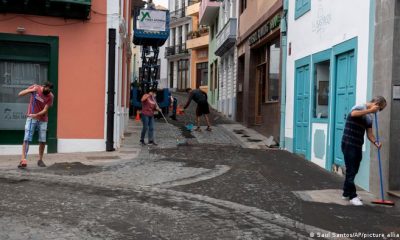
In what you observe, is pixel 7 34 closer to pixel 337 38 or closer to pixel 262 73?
pixel 337 38

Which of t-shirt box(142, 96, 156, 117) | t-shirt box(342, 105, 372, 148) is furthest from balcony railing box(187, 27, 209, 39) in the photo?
t-shirt box(342, 105, 372, 148)

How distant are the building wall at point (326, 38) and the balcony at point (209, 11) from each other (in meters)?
16.8

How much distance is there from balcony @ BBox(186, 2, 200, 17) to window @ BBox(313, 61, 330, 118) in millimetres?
33102

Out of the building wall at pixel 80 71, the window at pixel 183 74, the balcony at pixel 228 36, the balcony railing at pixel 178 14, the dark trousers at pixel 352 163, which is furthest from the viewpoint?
the balcony railing at pixel 178 14

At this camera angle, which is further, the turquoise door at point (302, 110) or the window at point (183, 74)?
the window at point (183, 74)

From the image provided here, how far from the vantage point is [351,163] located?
7715 millimetres

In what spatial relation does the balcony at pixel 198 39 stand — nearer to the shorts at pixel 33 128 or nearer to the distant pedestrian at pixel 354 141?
the shorts at pixel 33 128

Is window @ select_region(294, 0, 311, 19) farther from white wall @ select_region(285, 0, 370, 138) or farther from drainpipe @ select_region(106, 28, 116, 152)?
drainpipe @ select_region(106, 28, 116, 152)

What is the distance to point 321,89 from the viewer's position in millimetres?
11570

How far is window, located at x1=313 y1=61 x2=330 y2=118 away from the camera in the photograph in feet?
37.4

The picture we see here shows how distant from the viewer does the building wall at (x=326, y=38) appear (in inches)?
349

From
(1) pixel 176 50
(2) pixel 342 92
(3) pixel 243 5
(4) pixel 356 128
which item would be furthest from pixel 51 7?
(1) pixel 176 50

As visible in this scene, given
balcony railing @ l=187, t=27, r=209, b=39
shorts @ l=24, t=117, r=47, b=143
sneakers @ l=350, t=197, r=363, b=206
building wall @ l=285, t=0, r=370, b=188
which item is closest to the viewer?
sneakers @ l=350, t=197, r=363, b=206

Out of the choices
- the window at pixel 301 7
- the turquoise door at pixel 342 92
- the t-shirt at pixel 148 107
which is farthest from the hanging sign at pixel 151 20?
the turquoise door at pixel 342 92
